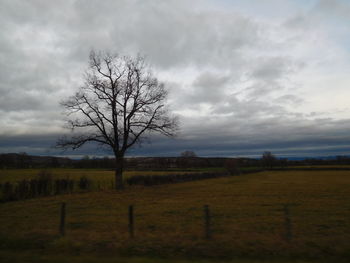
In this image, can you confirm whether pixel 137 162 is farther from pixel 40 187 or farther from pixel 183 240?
pixel 183 240

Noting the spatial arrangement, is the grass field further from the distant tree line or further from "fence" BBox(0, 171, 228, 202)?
the distant tree line

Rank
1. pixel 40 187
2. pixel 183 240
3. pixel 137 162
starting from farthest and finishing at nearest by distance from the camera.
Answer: pixel 137 162 < pixel 40 187 < pixel 183 240

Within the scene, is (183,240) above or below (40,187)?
above

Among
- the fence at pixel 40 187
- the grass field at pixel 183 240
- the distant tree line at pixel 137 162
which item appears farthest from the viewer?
the distant tree line at pixel 137 162

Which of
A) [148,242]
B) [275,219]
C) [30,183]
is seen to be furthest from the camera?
[30,183]

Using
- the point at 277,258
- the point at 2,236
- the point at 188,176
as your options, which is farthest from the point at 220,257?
the point at 188,176

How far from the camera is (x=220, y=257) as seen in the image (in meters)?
7.76

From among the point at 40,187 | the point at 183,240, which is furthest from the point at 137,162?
the point at 183,240

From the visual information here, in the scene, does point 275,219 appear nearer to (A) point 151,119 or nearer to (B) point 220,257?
(B) point 220,257

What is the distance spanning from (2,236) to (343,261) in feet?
38.5

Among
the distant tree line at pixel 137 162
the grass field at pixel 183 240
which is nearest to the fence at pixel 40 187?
the grass field at pixel 183 240

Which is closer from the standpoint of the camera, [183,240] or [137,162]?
[183,240]

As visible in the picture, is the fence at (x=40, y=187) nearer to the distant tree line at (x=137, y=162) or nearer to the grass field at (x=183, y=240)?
the grass field at (x=183, y=240)

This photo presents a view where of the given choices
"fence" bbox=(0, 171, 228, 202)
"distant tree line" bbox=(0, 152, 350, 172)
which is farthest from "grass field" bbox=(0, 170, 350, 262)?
"distant tree line" bbox=(0, 152, 350, 172)
